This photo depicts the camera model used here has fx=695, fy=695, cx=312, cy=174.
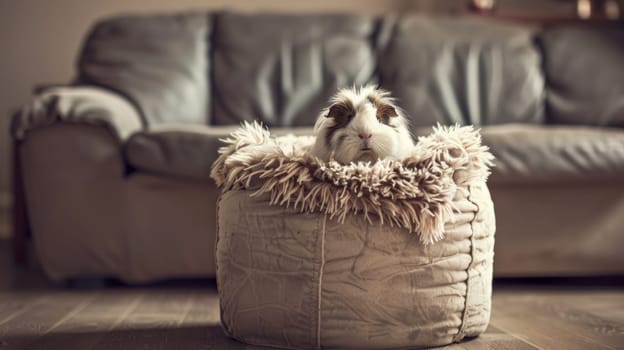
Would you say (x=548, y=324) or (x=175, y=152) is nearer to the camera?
(x=548, y=324)

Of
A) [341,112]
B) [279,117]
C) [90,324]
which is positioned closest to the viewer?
[341,112]

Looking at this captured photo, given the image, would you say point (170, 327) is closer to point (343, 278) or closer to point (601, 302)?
point (343, 278)

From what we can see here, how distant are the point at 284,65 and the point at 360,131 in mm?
1465

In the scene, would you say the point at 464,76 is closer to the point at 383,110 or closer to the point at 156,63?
the point at 156,63

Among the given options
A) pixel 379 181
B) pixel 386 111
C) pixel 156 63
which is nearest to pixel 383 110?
pixel 386 111

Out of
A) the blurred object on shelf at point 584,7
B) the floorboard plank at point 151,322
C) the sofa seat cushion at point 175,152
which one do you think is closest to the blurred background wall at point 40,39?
the blurred object on shelf at point 584,7

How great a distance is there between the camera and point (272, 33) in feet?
9.63

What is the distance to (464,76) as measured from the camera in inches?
111

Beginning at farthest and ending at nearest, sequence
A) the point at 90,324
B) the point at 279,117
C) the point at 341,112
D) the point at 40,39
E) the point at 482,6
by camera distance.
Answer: the point at 40,39 < the point at 482,6 < the point at 279,117 < the point at 90,324 < the point at 341,112

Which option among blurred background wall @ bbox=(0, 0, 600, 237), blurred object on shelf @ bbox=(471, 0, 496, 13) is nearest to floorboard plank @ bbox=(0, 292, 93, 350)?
blurred background wall @ bbox=(0, 0, 600, 237)

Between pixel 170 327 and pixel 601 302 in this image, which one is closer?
pixel 170 327

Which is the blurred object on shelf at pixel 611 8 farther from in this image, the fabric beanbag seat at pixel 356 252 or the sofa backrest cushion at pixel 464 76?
the fabric beanbag seat at pixel 356 252

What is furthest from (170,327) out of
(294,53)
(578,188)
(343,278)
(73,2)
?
(73,2)

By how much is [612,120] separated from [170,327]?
187cm
